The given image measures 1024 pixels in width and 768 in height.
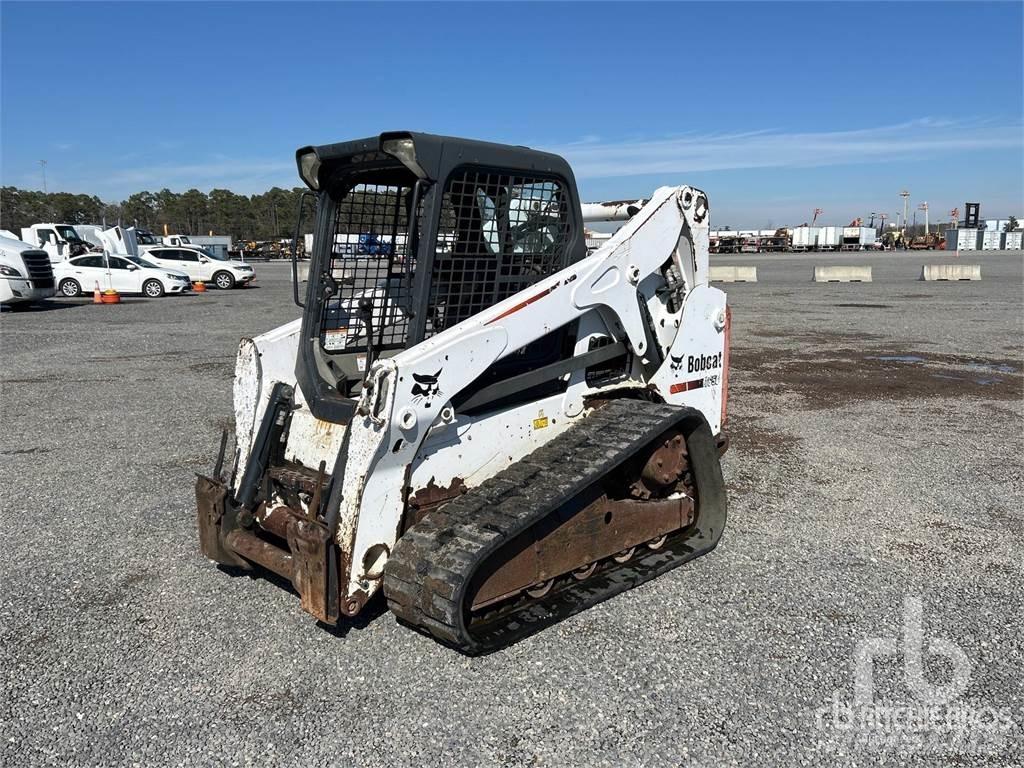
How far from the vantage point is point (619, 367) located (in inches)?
195

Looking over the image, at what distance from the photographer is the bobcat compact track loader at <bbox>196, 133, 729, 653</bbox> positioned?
11.7ft

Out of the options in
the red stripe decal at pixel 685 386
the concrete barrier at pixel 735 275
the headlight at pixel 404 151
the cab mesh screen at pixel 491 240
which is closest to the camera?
the headlight at pixel 404 151

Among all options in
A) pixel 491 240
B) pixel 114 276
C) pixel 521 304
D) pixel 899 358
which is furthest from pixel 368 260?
pixel 114 276

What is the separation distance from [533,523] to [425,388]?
76cm

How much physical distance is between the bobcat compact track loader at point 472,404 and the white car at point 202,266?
2722cm

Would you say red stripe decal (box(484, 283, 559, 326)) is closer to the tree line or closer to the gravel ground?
the gravel ground

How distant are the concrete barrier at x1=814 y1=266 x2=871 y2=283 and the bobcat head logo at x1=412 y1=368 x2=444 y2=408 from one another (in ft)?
91.5

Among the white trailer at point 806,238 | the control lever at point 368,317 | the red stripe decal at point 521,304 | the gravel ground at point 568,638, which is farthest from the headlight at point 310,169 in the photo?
the white trailer at point 806,238

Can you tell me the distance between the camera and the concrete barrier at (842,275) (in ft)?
94.8

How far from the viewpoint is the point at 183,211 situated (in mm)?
92375

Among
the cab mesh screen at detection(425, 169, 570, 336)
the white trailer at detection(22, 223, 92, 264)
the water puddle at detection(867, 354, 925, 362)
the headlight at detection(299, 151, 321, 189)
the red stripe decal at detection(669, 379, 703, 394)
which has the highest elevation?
the white trailer at detection(22, 223, 92, 264)

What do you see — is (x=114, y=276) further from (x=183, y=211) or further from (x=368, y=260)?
(x=183, y=211)

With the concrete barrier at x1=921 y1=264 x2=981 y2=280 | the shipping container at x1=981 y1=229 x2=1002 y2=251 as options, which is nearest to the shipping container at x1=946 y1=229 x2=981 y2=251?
the shipping container at x1=981 y1=229 x2=1002 y2=251

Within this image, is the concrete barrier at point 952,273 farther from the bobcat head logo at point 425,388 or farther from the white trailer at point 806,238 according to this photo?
the white trailer at point 806,238
